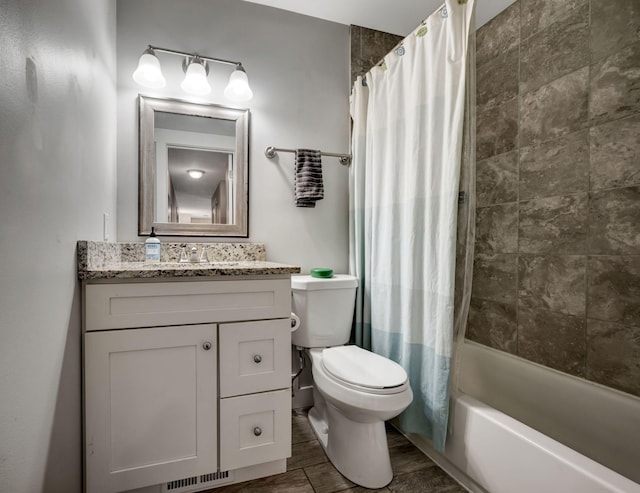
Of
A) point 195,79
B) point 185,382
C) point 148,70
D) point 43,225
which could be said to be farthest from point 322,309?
point 148,70

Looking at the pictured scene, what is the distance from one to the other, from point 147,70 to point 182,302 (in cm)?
119

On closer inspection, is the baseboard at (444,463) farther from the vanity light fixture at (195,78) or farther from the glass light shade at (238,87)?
the vanity light fixture at (195,78)

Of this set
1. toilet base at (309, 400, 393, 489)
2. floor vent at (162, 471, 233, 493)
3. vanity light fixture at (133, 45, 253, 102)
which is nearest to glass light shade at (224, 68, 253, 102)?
vanity light fixture at (133, 45, 253, 102)

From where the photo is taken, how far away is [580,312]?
1.48 meters

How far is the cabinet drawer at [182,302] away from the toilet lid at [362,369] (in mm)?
324

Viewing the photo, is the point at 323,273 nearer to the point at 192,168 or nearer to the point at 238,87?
the point at 192,168

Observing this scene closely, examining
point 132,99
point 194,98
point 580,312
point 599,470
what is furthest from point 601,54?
point 132,99

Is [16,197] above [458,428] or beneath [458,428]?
above

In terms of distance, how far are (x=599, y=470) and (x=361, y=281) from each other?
1.23m

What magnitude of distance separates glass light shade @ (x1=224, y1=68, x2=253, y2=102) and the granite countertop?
82cm

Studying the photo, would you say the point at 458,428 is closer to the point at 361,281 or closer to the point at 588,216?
the point at 361,281

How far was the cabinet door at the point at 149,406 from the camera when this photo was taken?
A: 110 centimetres

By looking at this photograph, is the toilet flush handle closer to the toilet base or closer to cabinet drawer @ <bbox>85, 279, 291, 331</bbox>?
cabinet drawer @ <bbox>85, 279, 291, 331</bbox>

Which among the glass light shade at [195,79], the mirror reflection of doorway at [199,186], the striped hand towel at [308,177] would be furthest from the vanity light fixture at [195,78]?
the striped hand towel at [308,177]
